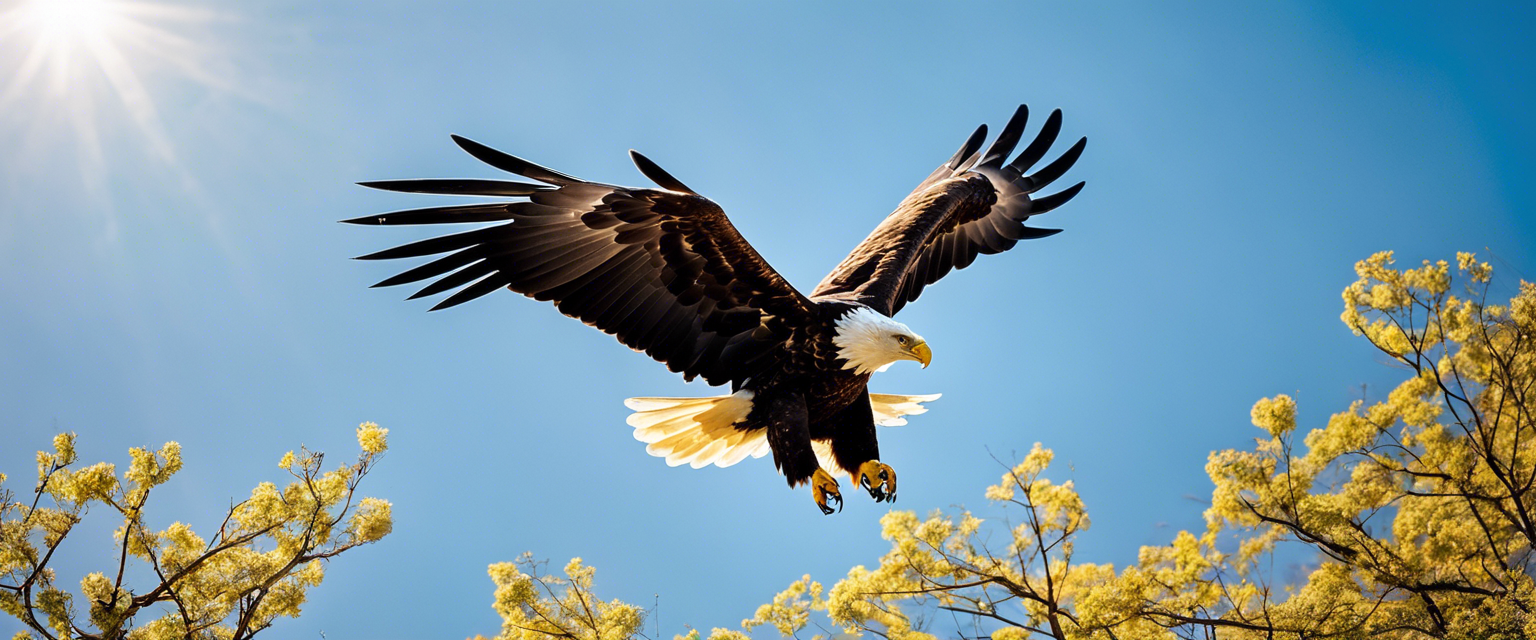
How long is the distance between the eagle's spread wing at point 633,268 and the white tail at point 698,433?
1.18 ft

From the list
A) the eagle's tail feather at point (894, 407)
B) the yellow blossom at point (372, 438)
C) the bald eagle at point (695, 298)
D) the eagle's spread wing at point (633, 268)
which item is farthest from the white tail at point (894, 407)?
the yellow blossom at point (372, 438)

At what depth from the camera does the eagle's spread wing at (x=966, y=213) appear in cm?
513

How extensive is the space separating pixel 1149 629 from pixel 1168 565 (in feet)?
4.63

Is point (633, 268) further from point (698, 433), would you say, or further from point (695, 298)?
point (698, 433)

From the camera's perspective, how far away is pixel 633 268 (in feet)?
13.9

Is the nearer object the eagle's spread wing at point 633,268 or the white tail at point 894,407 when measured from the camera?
the eagle's spread wing at point 633,268

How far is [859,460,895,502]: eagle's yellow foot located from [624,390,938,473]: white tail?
305 millimetres

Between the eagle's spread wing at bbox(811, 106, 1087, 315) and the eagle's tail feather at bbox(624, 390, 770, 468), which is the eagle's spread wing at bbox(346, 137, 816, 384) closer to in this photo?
the eagle's tail feather at bbox(624, 390, 770, 468)

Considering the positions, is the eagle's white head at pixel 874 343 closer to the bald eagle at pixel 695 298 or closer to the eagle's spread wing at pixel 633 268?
the bald eagle at pixel 695 298

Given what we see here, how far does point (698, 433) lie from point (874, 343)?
1325mm

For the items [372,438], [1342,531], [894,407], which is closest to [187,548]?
[372,438]

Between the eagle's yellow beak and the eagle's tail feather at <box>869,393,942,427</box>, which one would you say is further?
the eagle's tail feather at <box>869,393,942,427</box>

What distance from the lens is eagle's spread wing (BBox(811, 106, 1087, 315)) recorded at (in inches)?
202

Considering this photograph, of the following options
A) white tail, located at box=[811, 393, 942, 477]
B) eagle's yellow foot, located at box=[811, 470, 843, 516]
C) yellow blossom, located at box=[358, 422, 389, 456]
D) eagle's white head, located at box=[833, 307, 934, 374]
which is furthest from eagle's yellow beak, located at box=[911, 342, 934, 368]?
yellow blossom, located at box=[358, 422, 389, 456]
